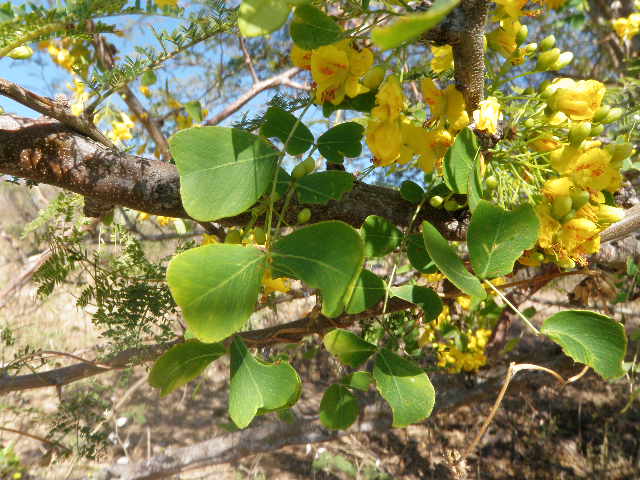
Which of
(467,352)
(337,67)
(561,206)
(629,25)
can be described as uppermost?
(337,67)

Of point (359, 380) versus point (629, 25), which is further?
point (629, 25)

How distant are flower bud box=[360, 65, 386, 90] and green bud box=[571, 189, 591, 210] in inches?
11.7

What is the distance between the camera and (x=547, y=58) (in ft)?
2.19

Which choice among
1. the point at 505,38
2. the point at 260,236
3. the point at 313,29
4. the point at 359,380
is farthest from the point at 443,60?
the point at 359,380

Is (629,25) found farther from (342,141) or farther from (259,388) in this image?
(259,388)

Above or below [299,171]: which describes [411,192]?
below

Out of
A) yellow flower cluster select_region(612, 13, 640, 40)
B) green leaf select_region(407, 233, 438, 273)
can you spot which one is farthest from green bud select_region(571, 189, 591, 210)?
yellow flower cluster select_region(612, 13, 640, 40)

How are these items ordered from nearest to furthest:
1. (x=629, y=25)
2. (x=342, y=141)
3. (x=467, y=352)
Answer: (x=342, y=141) < (x=467, y=352) < (x=629, y=25)

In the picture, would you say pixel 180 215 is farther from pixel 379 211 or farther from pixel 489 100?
pixel 489 100

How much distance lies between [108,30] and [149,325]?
78 centimetres

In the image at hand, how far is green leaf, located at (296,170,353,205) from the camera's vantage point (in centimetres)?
56

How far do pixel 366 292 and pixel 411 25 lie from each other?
0.41 meters

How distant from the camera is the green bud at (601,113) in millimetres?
579

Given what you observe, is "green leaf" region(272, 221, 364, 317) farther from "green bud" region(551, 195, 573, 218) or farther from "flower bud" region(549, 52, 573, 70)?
"flower bud" region(549, 52, 573, 70)
